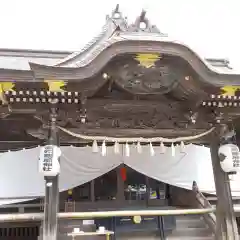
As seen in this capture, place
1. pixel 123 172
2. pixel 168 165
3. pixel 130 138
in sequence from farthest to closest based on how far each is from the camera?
pixel 123 172 → pixel 168 165 → pixel 130 138

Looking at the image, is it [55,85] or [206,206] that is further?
[206,206]

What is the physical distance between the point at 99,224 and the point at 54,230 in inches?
75.5

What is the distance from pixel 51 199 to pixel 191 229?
340 centimetres

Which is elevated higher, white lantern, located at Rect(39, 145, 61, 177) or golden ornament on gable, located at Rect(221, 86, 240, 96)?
golden ornament on gable, located at Rect(221, 86, 240, 96)

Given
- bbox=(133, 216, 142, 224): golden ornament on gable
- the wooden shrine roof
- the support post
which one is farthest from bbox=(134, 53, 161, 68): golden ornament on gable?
bbox=(133, 216, 142, 224): golden ornament on gable

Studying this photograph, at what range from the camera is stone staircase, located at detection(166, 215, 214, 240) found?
6180mm

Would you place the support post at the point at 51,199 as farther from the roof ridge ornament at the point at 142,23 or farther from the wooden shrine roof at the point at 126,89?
the roof ridge ornament at the point at 142,23

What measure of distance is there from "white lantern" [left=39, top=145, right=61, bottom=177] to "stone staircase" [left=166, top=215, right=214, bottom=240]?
10.1ft

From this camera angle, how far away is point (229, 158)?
5.29 m

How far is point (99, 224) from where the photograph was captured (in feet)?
20.7

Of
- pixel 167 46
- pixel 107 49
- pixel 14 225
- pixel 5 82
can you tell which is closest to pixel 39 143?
pixel 14 225

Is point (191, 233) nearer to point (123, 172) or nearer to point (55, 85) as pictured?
point (123, 172)

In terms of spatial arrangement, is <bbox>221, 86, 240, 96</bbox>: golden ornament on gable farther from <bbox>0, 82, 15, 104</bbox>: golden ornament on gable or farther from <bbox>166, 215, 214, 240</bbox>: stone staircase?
<bbox>0, 82, 15, 104</bbox>: golden ornament on gable

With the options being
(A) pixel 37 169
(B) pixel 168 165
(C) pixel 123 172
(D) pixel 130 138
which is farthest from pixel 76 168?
(B) pixel 168 165
